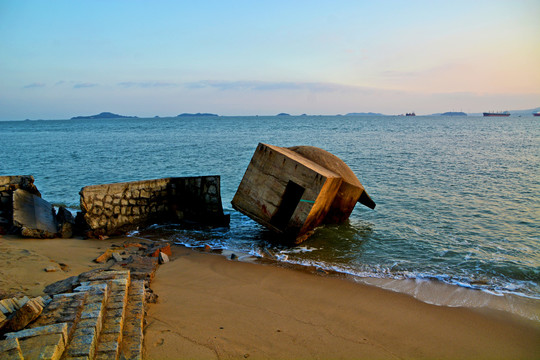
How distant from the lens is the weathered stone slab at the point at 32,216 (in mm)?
7402

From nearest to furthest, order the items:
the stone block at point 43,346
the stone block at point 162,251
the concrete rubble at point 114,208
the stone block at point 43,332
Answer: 1. the stone block at point 43,346
2. the stone block at point 43,332
3. the stone block at point 162,251
4. the concrete rubble at point 114,208

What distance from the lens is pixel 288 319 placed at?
4.47 m

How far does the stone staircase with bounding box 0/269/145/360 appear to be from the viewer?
2.75 m

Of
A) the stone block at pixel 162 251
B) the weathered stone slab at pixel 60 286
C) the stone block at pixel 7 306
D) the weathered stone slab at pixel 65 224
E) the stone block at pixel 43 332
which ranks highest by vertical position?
the stone block at pixel 43 332

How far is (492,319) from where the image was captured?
486 centimetres

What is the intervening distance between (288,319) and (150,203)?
5366mm

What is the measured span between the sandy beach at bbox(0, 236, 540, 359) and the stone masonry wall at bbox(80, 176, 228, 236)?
170cm

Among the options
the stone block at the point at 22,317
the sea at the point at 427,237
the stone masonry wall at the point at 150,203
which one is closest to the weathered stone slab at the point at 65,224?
the stone masonry wall at the point at 150,203

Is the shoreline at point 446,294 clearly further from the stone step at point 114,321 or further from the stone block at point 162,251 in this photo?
the stone step at point 114,321

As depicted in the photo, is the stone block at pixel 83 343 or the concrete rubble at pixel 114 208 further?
the concrete rubble at pixel 114 208

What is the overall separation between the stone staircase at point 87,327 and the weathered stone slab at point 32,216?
4.04m

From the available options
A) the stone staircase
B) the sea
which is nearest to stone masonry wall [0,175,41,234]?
the sea

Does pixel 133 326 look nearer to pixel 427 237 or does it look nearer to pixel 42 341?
pixel 42 341

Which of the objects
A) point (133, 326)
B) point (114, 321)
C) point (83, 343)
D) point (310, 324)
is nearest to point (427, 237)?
point (310, 324)
